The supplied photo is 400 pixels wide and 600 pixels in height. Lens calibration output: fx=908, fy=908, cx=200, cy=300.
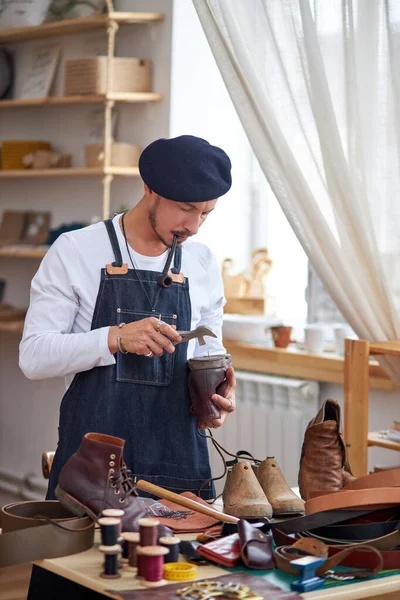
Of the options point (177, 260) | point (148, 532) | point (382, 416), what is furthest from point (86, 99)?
point (148, 532)

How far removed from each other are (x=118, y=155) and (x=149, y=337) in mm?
2374

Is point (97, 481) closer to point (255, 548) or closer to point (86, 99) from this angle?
point (255, 548)

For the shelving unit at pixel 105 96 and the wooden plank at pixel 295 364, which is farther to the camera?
the shelving unit at pixel 105 96

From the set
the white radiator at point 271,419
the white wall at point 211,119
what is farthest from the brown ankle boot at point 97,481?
the white wall at point 211,119

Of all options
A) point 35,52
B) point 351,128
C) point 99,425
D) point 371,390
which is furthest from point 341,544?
point 35,52

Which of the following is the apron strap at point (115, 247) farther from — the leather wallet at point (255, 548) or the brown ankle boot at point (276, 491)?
the leather wallet at point (255, 548)

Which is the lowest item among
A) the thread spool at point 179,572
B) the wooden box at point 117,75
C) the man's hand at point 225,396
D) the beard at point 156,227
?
the thread spool at point 179,572

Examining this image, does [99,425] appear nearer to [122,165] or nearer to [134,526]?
[134,526]

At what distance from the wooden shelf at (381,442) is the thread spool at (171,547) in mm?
1587

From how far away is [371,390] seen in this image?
12.2ft

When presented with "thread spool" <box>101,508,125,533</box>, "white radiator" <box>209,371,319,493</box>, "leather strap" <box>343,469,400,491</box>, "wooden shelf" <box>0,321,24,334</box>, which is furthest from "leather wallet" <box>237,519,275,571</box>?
"wooden shelf" <box>0,321,24,334</box>

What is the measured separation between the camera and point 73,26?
4.52 meters

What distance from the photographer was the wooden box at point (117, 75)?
432 centimetres

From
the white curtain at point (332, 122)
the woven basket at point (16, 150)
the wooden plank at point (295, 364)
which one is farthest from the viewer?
the woven basket at point (16, 150)
